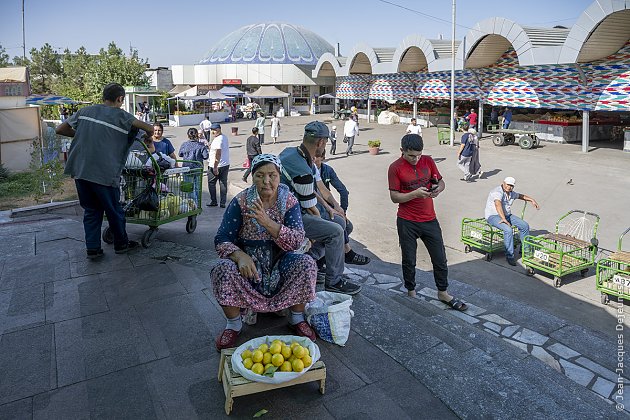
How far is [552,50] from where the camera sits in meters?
19.0

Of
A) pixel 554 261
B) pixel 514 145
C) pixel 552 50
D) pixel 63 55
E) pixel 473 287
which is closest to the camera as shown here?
pixel 473 287

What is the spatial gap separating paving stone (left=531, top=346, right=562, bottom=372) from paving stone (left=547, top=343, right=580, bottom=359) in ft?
0.53

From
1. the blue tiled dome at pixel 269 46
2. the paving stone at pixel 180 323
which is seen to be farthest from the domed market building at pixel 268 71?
the paving stone at pixel 180 323

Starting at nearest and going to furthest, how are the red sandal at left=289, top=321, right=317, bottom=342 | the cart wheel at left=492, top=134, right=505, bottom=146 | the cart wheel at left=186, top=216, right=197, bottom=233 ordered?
the red sandal at left=289, top=321, right=317, bottom=342 < the cart wheel at left=186, top=216, right=197, bottom=233 < the cart wheel at left=492, top=134, right=505, bottom=146

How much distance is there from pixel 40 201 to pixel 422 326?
9623mm

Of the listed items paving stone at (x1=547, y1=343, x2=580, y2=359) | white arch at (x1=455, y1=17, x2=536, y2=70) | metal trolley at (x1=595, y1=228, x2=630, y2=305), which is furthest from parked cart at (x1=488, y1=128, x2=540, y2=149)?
paving stone at (x1=547, y1=343, x2=580, y2=359)

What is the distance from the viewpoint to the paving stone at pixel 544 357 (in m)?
4.70

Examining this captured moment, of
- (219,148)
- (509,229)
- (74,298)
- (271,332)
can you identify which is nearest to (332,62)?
(219,148)

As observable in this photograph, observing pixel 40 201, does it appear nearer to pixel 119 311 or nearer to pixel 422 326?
pixel 119 311

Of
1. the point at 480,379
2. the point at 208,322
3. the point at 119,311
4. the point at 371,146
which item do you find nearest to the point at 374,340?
the point at 480,379

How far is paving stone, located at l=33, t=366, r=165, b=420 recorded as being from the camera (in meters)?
2.88

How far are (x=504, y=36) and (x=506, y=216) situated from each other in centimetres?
1507

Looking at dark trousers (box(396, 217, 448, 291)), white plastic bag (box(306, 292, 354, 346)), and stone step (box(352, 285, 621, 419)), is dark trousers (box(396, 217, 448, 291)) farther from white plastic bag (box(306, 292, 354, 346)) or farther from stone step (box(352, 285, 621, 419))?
white plastic bag (box(306, 292, 354, 346))

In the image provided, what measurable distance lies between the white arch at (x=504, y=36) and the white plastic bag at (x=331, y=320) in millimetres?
19407
